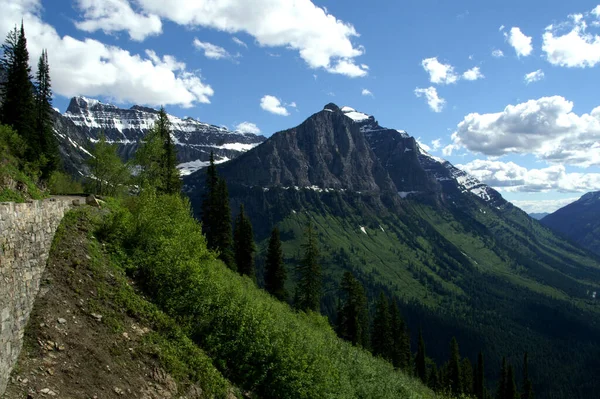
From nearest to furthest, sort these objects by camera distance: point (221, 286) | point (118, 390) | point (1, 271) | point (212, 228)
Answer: point (1, 271), point (118, 390), point (221, 286), point (212, 228)

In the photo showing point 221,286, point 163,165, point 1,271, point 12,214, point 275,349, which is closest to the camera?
point 1,271

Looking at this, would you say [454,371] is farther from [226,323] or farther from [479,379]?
[226,323]

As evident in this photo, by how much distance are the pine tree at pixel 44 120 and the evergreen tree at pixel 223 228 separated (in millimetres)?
24723

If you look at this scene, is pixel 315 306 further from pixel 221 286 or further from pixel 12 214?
pixel 12 214

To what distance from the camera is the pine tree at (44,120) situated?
62781 mm

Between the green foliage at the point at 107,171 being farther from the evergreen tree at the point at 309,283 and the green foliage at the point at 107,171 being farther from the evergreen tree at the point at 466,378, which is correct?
the evergreen tree at the point at 466,378

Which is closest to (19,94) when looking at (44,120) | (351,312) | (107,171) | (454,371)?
(44,120)

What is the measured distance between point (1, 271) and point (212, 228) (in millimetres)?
52906

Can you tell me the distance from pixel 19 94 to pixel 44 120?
7.42 meters

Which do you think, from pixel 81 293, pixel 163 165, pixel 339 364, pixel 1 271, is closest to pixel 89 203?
pixel 81 293

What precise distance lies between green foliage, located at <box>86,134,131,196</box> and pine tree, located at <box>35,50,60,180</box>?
38.5 feet

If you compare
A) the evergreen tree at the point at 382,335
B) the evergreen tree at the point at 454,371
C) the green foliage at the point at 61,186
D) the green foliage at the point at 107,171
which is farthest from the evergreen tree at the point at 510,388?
the green foliage at the point at 61,186

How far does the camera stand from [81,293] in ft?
59.6

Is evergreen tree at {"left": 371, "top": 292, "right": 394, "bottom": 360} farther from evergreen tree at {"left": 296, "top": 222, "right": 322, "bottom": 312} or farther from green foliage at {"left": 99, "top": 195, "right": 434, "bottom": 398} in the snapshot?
green foliage at {"left": 99, "top": 195, "right": 434, "bottom": 398}
